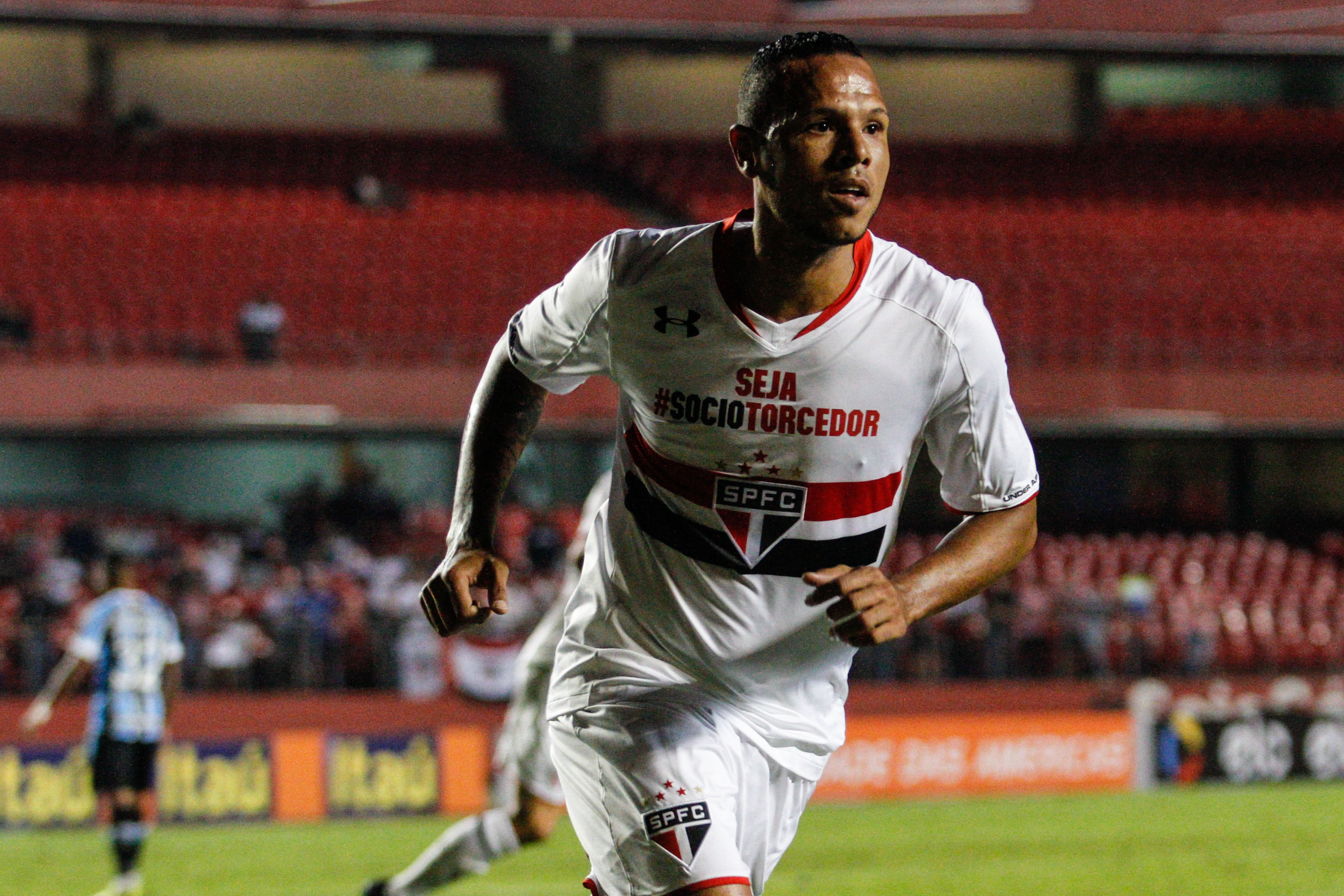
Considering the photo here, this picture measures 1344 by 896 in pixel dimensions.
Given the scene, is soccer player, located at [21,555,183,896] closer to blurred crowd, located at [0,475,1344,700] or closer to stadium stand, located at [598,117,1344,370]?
blurred crowd, located at [0,475,1344,700]

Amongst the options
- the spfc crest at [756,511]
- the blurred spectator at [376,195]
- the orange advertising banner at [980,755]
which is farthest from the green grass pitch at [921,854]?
the blurred spectator at [376,195]

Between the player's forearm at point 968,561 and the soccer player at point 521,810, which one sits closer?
the player's forearm at point 968,561

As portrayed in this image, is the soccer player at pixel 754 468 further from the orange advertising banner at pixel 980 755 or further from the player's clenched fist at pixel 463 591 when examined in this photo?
the orange advertising banner at pixel 980 755

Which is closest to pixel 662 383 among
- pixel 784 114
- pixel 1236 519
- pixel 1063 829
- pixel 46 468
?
pixel 784 114

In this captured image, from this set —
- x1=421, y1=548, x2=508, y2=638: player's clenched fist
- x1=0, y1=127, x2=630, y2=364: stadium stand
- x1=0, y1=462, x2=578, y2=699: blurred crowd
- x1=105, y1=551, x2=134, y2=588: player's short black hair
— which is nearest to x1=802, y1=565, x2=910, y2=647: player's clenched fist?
x1=421, y1=548, x2=508, y2=638: player's clenched fist

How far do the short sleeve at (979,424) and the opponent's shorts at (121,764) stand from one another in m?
7.67

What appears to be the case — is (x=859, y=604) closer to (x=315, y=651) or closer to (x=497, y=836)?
(x=497, y=836)

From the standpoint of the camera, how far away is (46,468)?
21.5 metres

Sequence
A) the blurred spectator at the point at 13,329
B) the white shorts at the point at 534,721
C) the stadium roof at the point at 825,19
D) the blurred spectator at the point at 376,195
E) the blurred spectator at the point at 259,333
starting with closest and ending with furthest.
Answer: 1. the white shorts at the point at 534,721
2. the blurred spectator at the point at 13,329
3. the blurred spectator at the point at 259,333
4. the stadium roof at the point at 825,19
5. the blurred spectator at the point at 376,195

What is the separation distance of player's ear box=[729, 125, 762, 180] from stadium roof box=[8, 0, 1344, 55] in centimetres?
2118

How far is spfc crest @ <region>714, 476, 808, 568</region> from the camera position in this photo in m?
3.27

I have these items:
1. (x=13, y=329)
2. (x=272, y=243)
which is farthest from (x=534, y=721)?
(x=272, y=243)

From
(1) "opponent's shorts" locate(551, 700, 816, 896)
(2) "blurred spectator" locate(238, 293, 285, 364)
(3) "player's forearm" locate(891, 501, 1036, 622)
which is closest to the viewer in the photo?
(3) "player's forearm" locate(891, 501, 1036, 622)

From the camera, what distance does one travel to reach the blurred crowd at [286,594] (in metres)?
15.2
